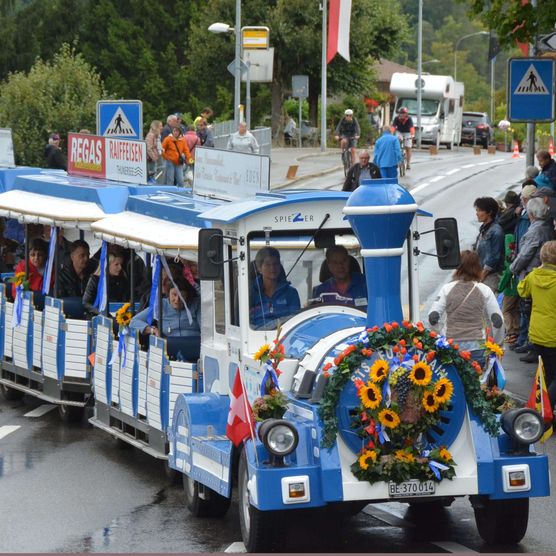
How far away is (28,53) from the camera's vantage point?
5744cm

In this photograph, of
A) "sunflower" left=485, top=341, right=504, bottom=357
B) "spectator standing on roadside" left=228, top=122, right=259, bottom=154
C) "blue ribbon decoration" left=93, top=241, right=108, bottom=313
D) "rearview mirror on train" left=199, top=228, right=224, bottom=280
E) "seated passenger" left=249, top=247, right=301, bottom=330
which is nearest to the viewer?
"sunflower" left=485, top=341, right=504, bottom=357

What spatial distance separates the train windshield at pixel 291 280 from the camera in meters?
10.3

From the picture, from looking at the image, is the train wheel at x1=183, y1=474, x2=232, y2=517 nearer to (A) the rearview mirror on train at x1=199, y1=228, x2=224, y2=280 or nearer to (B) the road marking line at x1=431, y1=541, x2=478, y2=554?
(A) the rearview mirror on train at x1=199, y1=228, x2=224, y2=280

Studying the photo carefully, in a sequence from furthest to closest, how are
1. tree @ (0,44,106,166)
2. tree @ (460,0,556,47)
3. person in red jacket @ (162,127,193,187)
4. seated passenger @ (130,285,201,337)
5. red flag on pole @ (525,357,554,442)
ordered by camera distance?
tree @ (0,44,106,166) < person in red jacket @ (162,127,193,187) < tree @ (460,0,556,47) < seated passenger @ (130,285,201,337) < red flag on pole @ (525,357,554,442)

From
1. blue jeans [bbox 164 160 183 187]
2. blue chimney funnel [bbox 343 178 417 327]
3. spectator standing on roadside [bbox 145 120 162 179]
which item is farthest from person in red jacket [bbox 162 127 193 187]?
blue chimney funnel [bbox 343 178 417 327]

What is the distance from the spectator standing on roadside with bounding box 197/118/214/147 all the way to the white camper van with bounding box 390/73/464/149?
1311 inches

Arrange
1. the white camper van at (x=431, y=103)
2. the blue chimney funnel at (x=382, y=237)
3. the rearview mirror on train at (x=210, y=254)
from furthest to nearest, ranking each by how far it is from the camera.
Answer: the white camper van at (x=431, y=103) < the rearview mirror on train at (x=210, y=254) < the blue chimney funnel at (x=382, y=237)

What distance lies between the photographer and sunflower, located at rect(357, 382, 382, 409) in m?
8.90

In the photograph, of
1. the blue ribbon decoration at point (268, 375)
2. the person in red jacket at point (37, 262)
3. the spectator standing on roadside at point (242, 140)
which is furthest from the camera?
the spectator standing on roadside at point (242, 140)

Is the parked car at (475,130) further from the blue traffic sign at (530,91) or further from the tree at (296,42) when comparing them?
the blue traffic sign at (530,91)

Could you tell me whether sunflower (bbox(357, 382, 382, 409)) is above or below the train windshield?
below

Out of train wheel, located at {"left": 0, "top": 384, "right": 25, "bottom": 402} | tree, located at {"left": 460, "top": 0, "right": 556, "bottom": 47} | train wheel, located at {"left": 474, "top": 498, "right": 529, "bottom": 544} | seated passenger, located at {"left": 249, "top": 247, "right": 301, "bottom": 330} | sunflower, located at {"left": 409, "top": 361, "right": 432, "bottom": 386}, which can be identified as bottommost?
train wheel, located at {"left": 0, "top": 384, "right": 25, "bottom": 402}

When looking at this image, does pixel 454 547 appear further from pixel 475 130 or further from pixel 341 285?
pixel 475 130

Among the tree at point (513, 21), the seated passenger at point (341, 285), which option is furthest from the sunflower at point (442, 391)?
the tree at point (513, 21)
